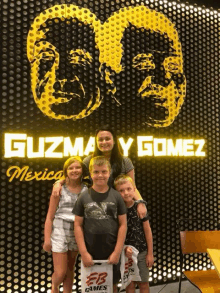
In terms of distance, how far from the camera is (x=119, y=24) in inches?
162

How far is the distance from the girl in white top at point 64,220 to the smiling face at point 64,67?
123cm

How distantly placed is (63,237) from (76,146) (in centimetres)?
136

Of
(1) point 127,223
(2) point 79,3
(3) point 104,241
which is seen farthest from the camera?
(2) point 79,3

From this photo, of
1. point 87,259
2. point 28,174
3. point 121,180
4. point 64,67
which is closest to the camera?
point 87,259

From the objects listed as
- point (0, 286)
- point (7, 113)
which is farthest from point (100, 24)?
point (0, 286)

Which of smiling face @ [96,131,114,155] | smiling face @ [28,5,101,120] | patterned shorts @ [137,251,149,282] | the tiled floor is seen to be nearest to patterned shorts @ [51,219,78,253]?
patterned shorts @ [137,251,149,282]

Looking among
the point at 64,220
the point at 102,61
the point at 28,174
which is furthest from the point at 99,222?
the point at 102,61

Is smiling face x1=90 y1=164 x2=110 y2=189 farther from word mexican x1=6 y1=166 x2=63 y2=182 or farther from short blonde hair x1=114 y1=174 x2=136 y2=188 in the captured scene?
word mexican x1=6 y1=166 x2=63 y2=182

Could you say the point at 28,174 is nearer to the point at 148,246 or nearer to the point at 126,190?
the point at 126,190

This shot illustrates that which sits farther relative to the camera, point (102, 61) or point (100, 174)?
point (102, 61)

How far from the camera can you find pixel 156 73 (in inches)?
169

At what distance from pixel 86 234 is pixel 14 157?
5.19 ft

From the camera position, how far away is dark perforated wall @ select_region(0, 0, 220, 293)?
362 centimetres

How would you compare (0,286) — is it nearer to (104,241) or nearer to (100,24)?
(104,241)
